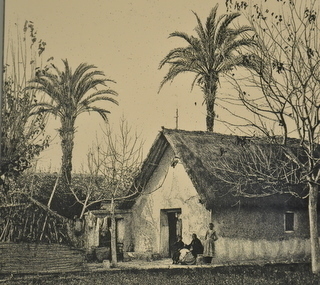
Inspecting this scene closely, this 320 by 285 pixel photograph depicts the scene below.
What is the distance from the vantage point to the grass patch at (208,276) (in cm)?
490

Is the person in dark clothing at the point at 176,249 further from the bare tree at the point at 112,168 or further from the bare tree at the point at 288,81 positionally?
the bare tree at the point at 288,81

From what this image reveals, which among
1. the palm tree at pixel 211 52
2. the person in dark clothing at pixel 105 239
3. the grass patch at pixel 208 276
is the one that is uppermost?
the palm tree at pixel 211 52

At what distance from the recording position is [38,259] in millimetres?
4785

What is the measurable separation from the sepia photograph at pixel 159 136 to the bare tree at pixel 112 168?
12 mm

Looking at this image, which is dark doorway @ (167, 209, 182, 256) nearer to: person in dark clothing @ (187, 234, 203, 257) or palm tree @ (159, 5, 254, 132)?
person in dark clothing @ (187, 234, 203, 257)

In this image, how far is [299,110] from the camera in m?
5.28

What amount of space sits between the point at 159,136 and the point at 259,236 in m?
1.26

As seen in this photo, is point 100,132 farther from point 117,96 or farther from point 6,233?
point 6,233

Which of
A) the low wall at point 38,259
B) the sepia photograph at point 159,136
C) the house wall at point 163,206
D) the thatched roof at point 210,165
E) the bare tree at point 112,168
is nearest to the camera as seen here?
the low wall at point 38,259

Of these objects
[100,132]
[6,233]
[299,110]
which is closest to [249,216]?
[299,110]

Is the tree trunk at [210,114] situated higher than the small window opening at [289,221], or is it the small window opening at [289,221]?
the tree trunk at [210,114]

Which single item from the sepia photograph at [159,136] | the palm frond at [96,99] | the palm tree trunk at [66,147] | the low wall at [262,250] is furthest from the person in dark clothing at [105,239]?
the palm frond at [96,99]

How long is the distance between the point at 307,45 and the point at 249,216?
5.37 feet

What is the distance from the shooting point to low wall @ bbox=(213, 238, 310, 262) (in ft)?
16.9
